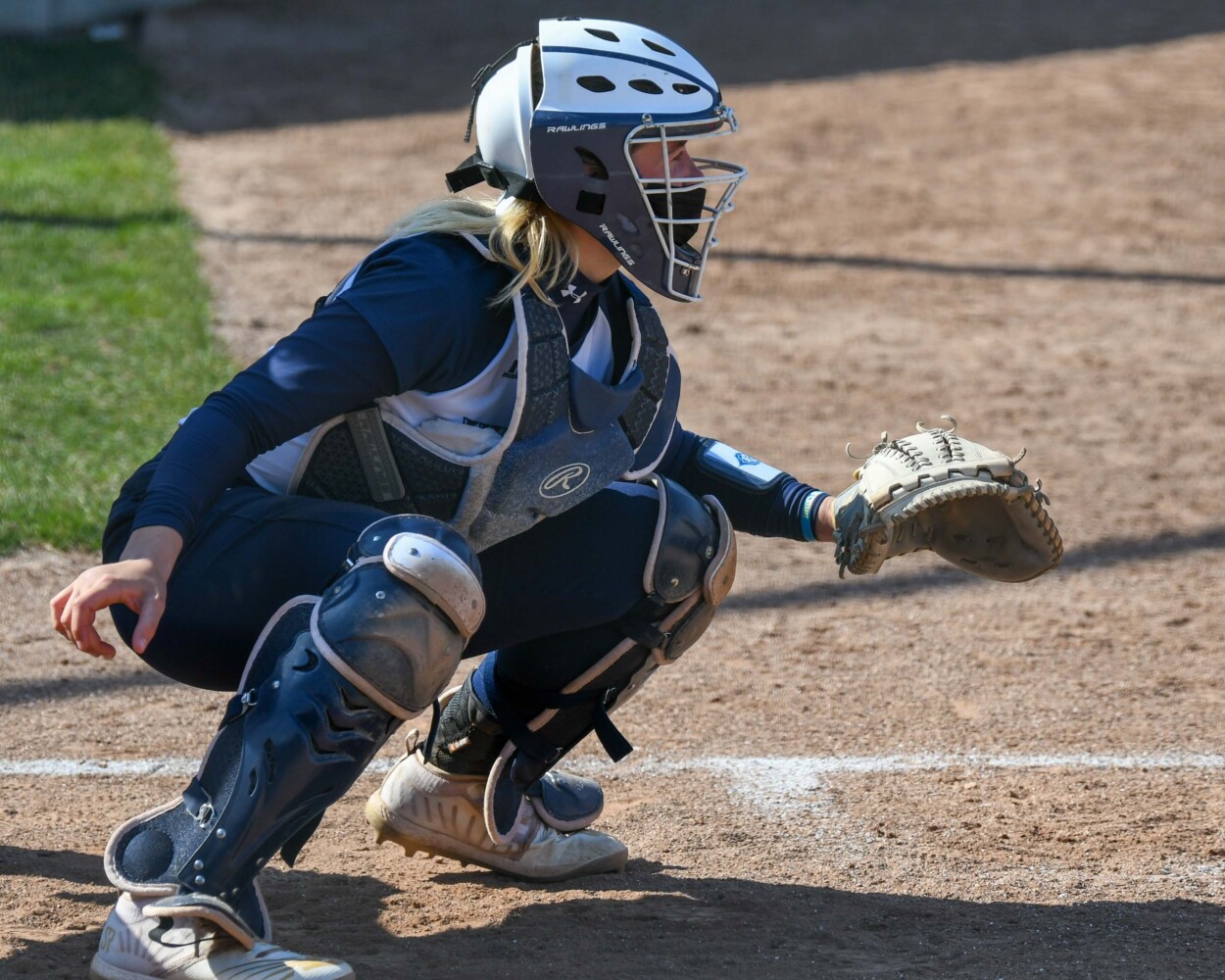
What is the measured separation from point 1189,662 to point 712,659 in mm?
1125

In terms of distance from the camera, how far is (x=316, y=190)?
28.8 feet

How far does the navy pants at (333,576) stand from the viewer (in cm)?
247

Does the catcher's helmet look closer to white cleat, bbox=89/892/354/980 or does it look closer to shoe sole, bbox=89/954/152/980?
white cleat, bbox=89/892/354/980

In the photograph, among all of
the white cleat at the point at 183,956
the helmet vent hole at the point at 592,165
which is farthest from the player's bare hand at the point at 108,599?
the helmet vent hole at the point at 592,165

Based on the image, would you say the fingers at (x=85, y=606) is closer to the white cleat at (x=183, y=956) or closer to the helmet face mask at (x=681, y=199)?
the white cleat at (x=183, y=956)

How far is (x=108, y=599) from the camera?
211cm

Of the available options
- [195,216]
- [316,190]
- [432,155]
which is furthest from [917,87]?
[195,216]

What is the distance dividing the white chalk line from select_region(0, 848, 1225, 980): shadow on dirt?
15.4 inches

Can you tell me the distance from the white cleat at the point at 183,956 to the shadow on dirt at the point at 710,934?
0.55ft

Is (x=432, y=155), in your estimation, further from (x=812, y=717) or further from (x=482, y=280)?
(x=482, y=280)

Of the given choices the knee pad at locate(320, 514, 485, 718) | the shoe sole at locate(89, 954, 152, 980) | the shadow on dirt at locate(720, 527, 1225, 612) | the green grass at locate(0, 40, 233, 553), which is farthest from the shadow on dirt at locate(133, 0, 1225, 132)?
the shoe sole at locate(89, 954, 152, 980)

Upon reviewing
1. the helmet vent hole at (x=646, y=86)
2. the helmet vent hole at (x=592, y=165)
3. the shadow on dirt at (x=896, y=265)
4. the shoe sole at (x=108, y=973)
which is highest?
the helmet vent hole at (x=646, y=86)

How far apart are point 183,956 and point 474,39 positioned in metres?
10.6

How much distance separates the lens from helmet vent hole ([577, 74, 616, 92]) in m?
2.68
